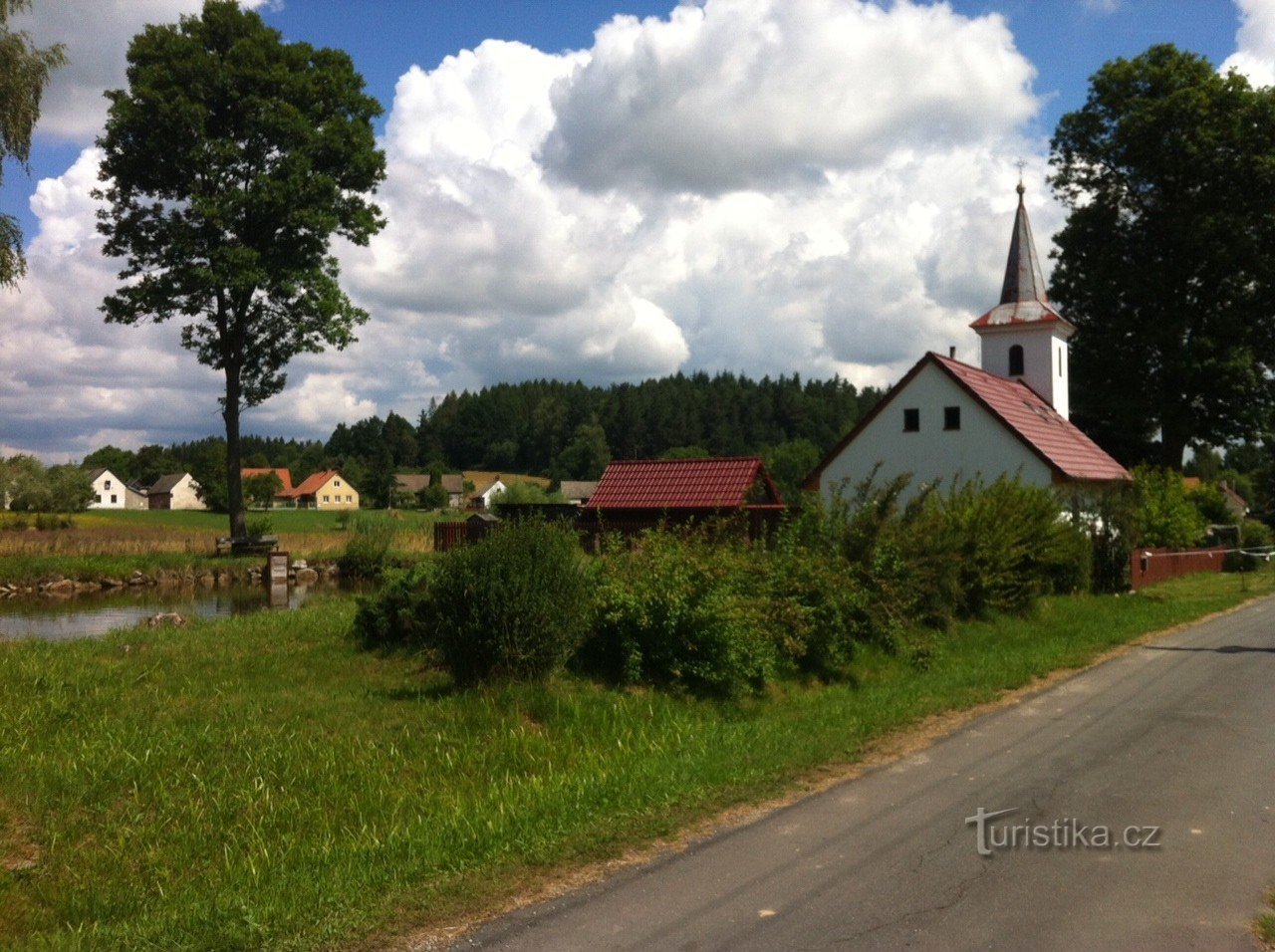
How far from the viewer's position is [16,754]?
9.01 metres

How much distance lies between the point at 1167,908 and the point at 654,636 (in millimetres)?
6595

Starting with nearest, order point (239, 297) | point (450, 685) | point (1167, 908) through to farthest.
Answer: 1. point (1167, 908)
2. point (450, 685)
3. point (239, 297)

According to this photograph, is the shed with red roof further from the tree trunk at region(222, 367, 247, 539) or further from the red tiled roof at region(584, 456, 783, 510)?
the tree trunk at region(222, 367, 247, 539)

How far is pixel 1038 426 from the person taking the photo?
35438mm

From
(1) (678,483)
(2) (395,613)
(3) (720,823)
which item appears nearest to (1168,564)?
(1) (678,483)

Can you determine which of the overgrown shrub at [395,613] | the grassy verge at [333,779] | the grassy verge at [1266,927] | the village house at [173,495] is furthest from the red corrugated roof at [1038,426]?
the village house at [173,495]

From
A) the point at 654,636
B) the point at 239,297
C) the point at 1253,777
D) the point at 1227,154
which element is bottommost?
the point at 1253,777

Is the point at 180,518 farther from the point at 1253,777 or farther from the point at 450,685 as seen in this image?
the point at 1253,777

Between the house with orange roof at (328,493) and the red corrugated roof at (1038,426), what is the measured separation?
10738cm

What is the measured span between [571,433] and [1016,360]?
101 metres

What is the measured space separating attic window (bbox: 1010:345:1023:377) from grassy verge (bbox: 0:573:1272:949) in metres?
30.6

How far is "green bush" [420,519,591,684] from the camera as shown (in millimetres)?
10977

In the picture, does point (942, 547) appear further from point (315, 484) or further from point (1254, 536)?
A: point (315, 484)

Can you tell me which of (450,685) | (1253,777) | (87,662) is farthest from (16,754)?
(1253,777)
